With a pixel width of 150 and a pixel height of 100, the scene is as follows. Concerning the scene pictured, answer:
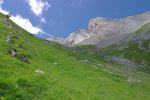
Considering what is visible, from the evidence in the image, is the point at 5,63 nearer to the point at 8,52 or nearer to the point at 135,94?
the point at 8,52

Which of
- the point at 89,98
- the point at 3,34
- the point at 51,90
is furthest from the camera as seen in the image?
the point at 3,34

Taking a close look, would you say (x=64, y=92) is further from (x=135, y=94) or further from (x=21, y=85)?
(x=135, y=94)

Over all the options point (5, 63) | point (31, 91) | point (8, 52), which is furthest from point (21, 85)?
point (8, 52)

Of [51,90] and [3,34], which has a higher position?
[3,34]

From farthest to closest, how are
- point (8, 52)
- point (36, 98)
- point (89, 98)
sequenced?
point (8, 52) < point (89, 98) < point (36, 98)

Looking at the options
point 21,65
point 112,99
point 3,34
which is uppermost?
point 3,34

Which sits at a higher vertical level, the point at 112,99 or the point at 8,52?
the point at 8,52

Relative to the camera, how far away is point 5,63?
118 ft

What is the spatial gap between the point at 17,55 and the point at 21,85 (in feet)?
56.4

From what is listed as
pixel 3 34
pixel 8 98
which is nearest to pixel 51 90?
pixel 8 98

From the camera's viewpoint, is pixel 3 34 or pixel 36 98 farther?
pixel 3 34

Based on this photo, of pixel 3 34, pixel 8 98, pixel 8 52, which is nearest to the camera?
pixel 8 98

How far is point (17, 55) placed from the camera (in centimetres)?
4547

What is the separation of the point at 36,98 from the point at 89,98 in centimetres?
865
